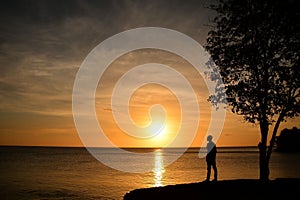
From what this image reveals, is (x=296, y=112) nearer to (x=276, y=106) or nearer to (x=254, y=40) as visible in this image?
(x=276, y=106)

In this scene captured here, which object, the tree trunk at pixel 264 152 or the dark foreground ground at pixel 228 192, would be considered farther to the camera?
the tree trunk at pixel 264 152

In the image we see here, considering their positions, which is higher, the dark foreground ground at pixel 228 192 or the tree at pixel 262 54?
the tree at pixel 262 54

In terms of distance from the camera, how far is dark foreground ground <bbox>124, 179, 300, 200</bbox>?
58.5 feet

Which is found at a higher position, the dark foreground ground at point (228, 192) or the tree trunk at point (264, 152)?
the tree trunk at point (264, 152)

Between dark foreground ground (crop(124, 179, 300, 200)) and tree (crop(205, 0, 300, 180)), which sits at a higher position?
tree (crop(205, 0, 300, 180))

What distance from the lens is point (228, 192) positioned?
741 inches

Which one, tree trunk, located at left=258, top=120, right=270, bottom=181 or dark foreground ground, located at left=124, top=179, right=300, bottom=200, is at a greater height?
tree trunk, located at left=258, top=120, right=270, bottom=181

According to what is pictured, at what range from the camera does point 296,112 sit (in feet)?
76.8

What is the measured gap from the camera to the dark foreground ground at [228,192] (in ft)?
58.5

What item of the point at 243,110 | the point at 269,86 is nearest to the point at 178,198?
the point at 243,110

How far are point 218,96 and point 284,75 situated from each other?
4738 millimetres

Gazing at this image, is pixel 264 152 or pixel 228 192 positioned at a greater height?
pixel 264 152

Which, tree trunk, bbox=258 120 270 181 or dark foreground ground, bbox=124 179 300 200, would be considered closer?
dark foreground ground, bbox=124 179 300 200

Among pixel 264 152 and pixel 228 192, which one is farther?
pixel 264 152
